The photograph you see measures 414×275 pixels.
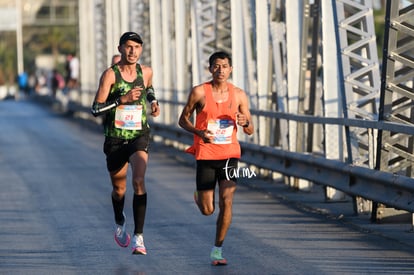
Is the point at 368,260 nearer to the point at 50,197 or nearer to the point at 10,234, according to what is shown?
the point at 10,234

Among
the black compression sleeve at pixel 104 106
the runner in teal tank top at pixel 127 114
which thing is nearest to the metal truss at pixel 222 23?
the runner in teal tank top at pixel 127 114

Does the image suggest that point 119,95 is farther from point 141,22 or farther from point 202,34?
point 141,22

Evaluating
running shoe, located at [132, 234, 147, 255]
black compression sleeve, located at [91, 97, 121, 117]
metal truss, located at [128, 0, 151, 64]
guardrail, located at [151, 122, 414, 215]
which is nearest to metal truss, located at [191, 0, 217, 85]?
guardrail, located at [151, 122, 414, 215]

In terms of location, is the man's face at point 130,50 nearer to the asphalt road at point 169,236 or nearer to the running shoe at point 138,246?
the running shoe at point 138,246

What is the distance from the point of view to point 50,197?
55.9 feet

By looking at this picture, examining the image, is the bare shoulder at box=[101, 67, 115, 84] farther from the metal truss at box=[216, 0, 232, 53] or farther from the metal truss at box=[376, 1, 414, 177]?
the metal truss at box=[216, 0, 232, 53]

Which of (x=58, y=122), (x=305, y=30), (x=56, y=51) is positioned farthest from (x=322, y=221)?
(x=56, y=51)

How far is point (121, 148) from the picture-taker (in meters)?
11.7

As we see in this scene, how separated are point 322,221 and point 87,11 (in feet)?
130

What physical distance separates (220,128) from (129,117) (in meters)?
1.02

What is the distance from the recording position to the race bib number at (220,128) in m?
10.9

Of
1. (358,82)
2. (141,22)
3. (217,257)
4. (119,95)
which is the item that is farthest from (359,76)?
(141,22)

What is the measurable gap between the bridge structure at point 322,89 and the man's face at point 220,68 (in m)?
1.80

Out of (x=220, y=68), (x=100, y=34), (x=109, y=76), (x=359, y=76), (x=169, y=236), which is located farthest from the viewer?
(x=100, y=34)
